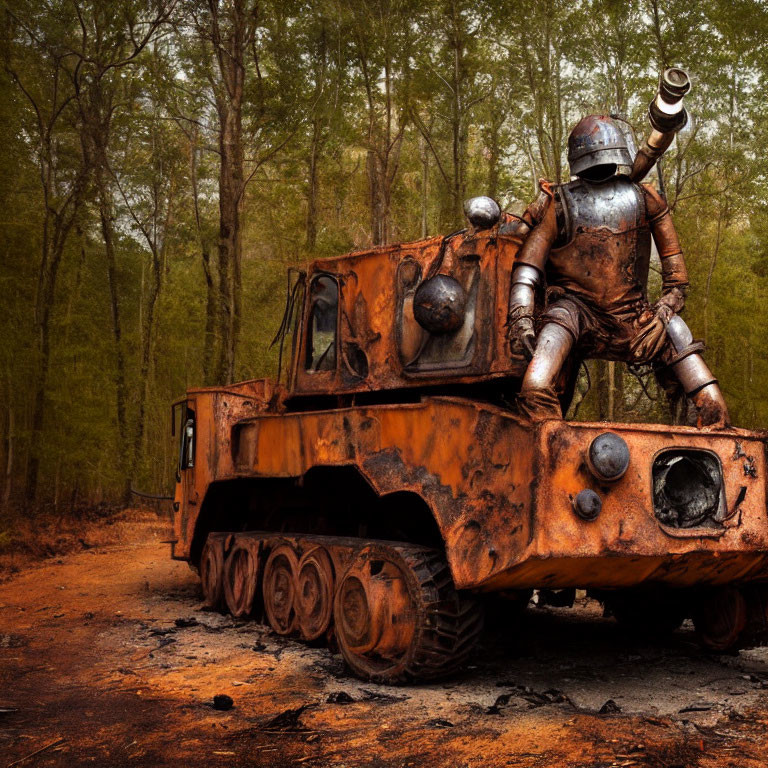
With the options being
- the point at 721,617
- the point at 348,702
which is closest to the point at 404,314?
the point at 348,702

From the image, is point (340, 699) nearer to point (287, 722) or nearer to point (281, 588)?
point (287, 722)

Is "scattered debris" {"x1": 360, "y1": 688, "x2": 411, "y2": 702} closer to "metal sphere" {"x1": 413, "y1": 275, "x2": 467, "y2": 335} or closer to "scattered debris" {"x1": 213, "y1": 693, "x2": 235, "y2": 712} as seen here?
"scattered debris" {"x1": 213, "y1": 693, "x2": 235, "y2": 712}

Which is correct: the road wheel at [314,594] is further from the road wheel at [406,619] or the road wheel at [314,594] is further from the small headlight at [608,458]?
the small headlight at [608,458]

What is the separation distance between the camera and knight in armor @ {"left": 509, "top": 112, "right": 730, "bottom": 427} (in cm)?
638

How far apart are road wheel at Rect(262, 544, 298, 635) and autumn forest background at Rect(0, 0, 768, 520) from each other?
8.62m

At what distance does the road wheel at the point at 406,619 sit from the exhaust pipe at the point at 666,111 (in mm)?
3017

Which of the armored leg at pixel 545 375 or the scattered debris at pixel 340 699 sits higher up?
the armored leg at pixel 545 375

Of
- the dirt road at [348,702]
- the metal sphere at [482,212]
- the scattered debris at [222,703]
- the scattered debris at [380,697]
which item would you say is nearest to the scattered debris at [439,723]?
the dirt road at [348,702]

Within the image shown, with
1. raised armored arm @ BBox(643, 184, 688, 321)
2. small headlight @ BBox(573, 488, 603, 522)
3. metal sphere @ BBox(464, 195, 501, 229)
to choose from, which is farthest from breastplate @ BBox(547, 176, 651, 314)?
small headlight @ BBox(573, 488, 603, 522)

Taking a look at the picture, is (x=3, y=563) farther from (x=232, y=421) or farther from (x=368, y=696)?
(x=368, y=696)

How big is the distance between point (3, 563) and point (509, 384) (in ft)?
31.0

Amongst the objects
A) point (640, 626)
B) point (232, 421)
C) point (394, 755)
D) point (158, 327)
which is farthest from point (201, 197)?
point (394, 755)

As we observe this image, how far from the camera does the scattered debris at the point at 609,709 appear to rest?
5.24m

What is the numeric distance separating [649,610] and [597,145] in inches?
Answer: 145
